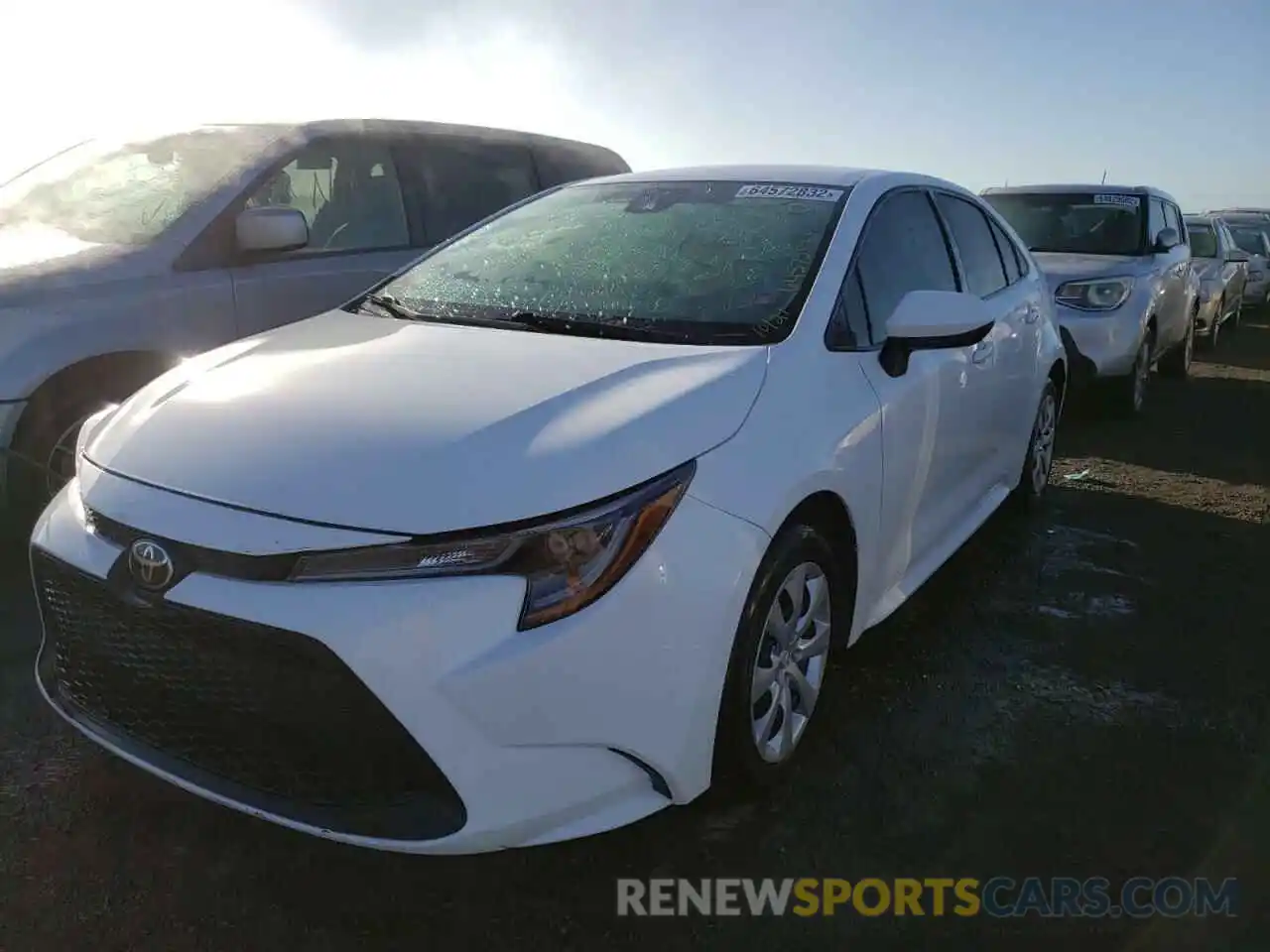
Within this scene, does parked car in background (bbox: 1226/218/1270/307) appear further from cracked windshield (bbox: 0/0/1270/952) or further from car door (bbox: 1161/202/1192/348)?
cracked windshield (bbox: 0/0/1270/952)

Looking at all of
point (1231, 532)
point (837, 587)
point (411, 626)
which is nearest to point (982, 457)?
point (837, 587)

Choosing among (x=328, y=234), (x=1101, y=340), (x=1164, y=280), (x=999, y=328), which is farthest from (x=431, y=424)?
(x=1164, y=280)

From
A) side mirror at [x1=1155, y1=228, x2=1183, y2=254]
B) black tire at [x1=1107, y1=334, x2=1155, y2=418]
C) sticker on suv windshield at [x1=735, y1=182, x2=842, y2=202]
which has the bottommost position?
black tire at [x1=1107, y1=334, x2=1155, y2=418]

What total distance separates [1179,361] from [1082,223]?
230 centimetres

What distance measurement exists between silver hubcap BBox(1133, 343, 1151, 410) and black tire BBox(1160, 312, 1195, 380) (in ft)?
7.32

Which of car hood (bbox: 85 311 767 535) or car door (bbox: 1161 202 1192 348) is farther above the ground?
car hood (bbox: 85 311 767 535)

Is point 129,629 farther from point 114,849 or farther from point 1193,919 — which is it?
point 1193,919

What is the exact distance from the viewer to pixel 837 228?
3.18 m

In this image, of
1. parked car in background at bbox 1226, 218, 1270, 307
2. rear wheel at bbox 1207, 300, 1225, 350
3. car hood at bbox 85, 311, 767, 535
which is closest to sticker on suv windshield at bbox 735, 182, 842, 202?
car hood at bbox 85, 311, 767, 535

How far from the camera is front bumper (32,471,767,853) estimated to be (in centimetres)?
194

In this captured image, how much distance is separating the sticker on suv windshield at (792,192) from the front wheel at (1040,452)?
1.96 metres

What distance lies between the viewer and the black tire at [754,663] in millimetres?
2318

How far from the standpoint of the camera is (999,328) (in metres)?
4.11

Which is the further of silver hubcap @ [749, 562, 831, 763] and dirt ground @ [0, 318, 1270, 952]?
silver hubcap @ [749, 562, 831, 763]
